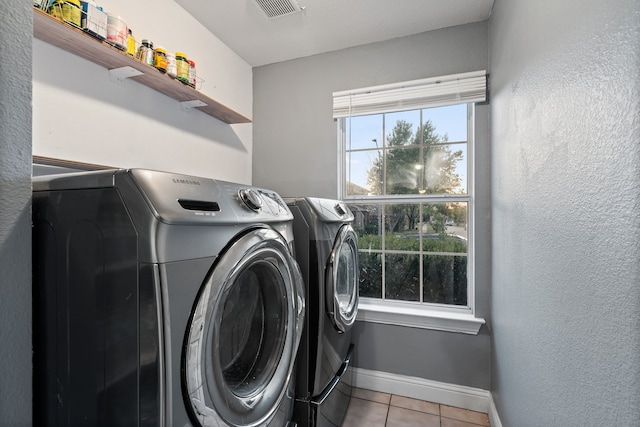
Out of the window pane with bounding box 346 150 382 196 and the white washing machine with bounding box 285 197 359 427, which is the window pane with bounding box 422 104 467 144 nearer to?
the window pane with bounding box 346 150 382 196

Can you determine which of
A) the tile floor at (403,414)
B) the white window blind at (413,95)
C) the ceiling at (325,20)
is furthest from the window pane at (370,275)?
the ceiling at (325,20)

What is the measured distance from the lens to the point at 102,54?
4.46 ft

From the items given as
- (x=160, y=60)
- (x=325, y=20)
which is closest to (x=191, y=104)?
(x=160, y=60)

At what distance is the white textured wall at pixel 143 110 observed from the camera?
4.27 ft

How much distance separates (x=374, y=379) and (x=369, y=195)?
134 cm

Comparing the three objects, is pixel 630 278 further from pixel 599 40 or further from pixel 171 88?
pixel 171 88

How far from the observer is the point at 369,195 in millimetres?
2357

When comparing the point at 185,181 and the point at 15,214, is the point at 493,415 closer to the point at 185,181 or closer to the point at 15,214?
the point at 185,181

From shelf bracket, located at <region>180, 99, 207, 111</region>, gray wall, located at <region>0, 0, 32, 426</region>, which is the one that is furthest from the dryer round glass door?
shelf bracket, located at <region>180, 99, 207, 111</region>

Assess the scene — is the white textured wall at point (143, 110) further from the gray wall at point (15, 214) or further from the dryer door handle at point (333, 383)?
the dryer door handle at point (333, 383)

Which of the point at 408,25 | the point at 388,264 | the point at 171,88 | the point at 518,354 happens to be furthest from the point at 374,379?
the point at 408,25

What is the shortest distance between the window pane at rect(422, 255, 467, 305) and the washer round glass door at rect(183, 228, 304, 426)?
133 cm

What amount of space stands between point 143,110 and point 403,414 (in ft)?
7.86

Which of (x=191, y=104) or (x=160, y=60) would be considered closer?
(x=160, y=60)
